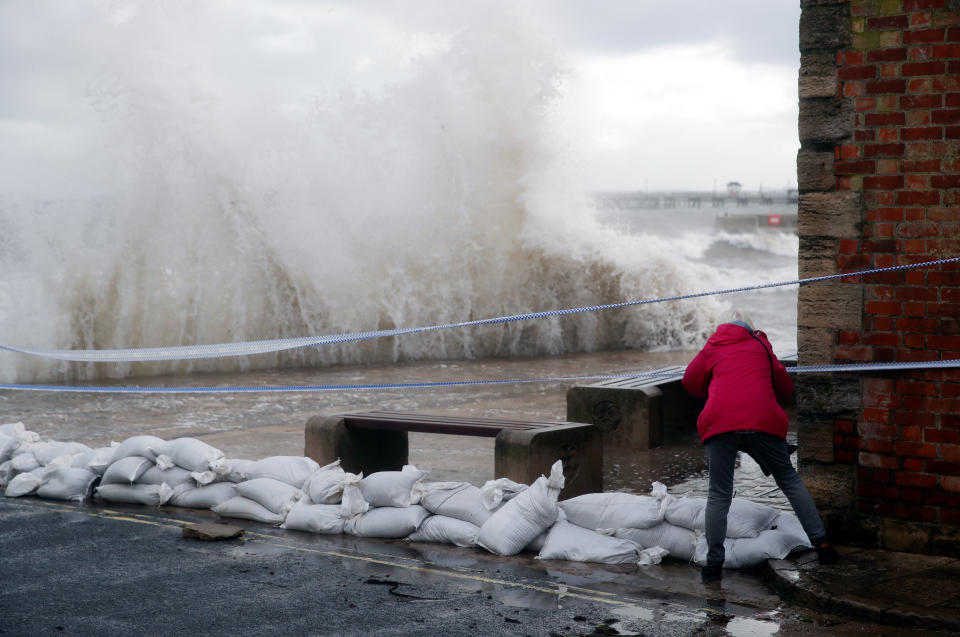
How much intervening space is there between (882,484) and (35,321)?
14219 mm

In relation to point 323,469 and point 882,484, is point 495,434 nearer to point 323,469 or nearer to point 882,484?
point 323,469

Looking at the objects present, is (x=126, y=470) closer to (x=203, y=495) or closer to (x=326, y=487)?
(x=203, y=495)

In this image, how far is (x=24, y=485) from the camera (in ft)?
23.8

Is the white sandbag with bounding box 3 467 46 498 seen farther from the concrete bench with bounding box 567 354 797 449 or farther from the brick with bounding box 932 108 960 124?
the brick with bounding box 932 108 960 124

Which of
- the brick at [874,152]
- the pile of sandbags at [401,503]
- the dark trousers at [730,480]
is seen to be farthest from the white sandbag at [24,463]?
the brick at [874,152]

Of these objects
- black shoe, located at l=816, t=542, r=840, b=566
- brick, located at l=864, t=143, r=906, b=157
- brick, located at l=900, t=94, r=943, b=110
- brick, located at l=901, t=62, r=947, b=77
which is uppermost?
brick, located at l=901, t=62, r=947, b=77

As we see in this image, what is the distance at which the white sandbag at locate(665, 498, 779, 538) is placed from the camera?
5370mm

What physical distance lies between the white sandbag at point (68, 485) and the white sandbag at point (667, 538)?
3.80 m

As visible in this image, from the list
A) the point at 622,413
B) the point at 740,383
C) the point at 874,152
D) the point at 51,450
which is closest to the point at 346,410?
the point at 622,413

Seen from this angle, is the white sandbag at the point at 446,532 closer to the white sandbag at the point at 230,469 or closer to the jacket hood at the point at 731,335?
the white sandbag at the point at 230,469

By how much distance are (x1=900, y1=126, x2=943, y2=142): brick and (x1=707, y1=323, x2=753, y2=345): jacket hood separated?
123cm

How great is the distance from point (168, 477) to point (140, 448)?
0.33 meters

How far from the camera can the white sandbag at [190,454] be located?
6.93 metres

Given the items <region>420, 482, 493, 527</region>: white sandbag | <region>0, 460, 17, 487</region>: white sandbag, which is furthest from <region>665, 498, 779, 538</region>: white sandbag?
<region>0, 460, 17, 487</region>: white sandbag
